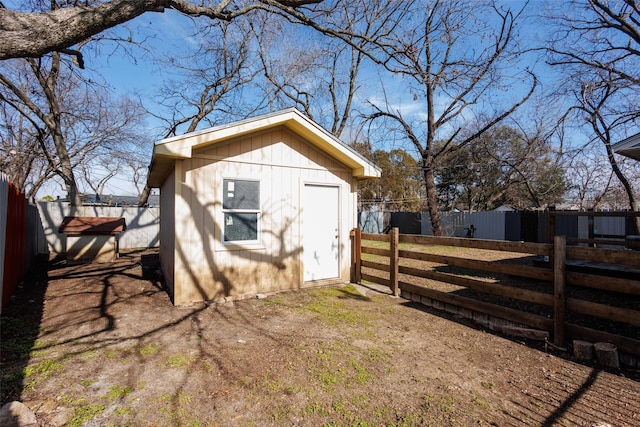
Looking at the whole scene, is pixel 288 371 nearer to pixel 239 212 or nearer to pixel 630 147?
pixel 239 212

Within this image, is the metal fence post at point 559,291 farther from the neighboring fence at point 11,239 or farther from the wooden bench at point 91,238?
the wooden bench at point 91,238

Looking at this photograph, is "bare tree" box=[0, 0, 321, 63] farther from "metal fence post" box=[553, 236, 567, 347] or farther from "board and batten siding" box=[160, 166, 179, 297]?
"metal fence post" box=[553, 236, 567, 347]

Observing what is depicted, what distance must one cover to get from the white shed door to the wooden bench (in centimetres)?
679

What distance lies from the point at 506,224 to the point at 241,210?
1749cm

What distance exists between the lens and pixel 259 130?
20.8 ft

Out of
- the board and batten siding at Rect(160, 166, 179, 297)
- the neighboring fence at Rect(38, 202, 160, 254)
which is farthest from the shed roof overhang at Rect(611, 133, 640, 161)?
the neighboring fence at Rect(38, 202, 160, 254)

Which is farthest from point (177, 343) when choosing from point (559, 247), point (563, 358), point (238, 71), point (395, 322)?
point (238, 71)

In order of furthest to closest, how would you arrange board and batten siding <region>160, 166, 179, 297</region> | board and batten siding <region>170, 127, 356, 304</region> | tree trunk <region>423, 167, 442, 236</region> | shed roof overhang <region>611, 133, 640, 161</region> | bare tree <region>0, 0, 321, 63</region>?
1. tree trunk <region>423, 167, 442, 236</region>
2. board and batten siding <region>160, 166, 179, 297</region>
3. board and batten siding <region>170, 127, 356, 304</region>
4. shed roof overhang <region>611, 133, 640, 161</region>
5. bare tree <region>0, 0, 321, 63</region>

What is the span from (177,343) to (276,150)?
153 inches

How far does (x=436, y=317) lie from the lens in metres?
5.08

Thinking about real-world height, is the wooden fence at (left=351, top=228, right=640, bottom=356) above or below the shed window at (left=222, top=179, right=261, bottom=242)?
below

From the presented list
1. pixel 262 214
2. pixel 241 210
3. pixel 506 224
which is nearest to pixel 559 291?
pixel 262 214

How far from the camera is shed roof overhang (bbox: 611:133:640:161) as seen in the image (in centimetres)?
547

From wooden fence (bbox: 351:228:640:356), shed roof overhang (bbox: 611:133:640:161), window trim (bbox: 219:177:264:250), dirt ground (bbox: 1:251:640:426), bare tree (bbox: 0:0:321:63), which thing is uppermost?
bare tree (bbox: 0:0:321:63)
